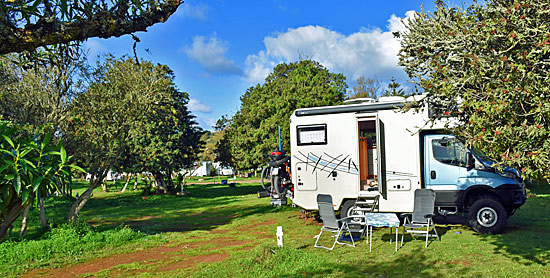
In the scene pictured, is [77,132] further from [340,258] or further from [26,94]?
[340,258]

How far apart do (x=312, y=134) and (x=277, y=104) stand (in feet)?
41.6

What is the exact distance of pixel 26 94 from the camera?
10.2 metres

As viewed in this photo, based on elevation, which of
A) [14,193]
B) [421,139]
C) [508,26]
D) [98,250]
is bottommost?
[98,250]

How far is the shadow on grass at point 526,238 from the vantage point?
751 cm

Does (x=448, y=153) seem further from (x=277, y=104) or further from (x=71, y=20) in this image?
(x=277, y=104)

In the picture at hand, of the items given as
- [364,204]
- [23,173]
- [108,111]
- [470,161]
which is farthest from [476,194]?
[23,173]

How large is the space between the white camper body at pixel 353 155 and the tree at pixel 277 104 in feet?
36.6

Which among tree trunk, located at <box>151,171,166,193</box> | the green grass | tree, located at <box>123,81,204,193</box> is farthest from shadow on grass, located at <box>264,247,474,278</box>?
tree trunk, located at <box>151,171,166,193</box>

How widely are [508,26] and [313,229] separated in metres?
7.91

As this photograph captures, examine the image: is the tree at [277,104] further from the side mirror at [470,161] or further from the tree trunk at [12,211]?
the tree trunk at [12,211]

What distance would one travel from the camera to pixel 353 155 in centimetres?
1113

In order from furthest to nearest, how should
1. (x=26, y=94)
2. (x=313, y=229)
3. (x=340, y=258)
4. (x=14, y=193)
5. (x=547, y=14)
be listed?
(x=313, y=229)
(x=26, y=94)
(x=340, y=258)
(x=547, y=14)
(x=14, y=193)

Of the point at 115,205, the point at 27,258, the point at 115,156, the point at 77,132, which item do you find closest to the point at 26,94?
the point at 77,132

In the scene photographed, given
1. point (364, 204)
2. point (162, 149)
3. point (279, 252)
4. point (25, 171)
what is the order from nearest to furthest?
1. point (25, 171)
2. point (279, 252)
3. point (364, 204)
4. point (162, 149)
